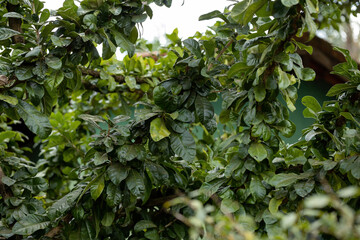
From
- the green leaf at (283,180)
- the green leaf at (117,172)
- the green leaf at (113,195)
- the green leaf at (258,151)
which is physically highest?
the green leaf at (258,151)

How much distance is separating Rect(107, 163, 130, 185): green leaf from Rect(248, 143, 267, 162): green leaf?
0.40 m

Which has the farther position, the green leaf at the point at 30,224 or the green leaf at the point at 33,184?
the green leaf at the point at 33,184

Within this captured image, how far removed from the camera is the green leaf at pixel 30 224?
1161mm

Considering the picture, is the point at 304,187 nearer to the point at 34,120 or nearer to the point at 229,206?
the point at 229,206

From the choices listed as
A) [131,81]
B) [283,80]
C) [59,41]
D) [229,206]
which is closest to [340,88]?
[283,80]

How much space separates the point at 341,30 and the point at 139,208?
0.97m

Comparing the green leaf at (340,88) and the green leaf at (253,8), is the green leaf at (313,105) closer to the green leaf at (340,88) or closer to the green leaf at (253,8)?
the green leaf at (340,88)

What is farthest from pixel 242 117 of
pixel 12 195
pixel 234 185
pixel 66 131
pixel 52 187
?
pixel 52 187

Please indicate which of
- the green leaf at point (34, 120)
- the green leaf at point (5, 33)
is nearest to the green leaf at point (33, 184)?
the green leaf at point (34, 120)

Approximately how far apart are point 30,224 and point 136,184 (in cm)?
39

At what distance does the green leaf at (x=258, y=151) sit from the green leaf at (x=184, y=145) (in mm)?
179

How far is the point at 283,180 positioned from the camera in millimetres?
1056

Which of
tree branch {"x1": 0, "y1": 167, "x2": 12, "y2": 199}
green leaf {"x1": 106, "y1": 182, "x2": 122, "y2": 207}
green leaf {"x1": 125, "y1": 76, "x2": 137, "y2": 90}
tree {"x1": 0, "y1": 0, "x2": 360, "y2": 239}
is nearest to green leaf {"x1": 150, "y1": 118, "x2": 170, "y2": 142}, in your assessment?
tree {"x1": 0, "y1": 0, "x2": 360, "y2": 239}

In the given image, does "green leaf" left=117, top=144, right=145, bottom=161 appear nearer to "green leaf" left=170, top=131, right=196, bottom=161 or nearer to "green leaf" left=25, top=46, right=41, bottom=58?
"green leaf" left=170, top=131, right=196, bottom=161
